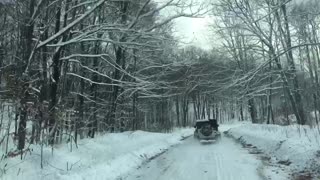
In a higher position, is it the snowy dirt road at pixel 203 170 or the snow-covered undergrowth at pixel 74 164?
the snow-covered undergrowth at pixel 74 164

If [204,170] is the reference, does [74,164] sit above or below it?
above

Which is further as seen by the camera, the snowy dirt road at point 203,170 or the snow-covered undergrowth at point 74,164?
the snowy dirt road at point 203,170

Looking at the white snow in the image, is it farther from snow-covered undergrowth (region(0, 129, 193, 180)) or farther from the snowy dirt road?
snow-covered undergrowth (region(0, 129, 193, 180))

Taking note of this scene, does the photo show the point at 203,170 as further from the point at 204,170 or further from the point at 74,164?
the point at 74,164

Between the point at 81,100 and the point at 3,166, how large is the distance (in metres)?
14.6

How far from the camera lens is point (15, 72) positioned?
12922mm

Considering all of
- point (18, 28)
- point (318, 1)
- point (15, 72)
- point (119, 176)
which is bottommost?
point (119, 176)

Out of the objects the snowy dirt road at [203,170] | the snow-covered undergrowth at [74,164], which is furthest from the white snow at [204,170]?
the snow-covered undergrowth at [74,164]

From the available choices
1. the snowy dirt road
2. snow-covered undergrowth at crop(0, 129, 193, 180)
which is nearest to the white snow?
the snowy dirt road

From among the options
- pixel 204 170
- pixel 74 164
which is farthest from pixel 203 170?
pixel 74 164

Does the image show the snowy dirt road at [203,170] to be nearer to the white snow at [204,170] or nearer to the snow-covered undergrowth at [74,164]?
the white snow at [204,170]

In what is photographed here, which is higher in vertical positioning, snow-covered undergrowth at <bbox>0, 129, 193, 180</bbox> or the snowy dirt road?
snow-covered undergrowth at <bbox>0, 129, 193, 180</bbox>

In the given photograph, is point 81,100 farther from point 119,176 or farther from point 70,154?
point 119,176

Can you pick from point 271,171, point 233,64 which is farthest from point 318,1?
point 233,64
